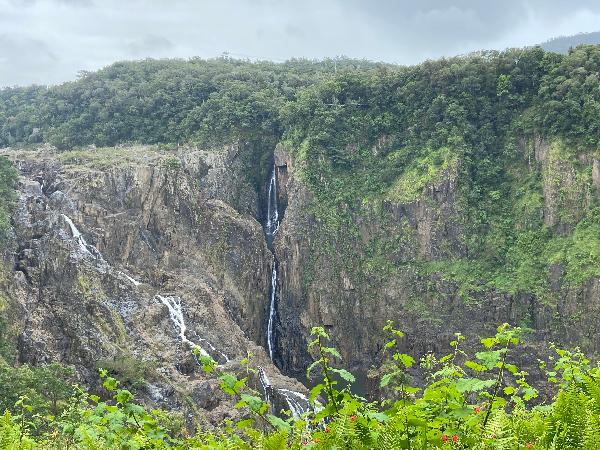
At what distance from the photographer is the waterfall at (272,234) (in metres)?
41.9

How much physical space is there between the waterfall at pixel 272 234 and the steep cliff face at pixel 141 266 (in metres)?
0.89

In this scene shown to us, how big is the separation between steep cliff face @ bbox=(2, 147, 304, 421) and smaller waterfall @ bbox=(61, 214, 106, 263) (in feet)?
0.25

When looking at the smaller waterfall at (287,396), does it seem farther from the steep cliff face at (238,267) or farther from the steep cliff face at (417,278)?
the steep cliff face at (417,278)

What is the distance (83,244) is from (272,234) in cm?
1669

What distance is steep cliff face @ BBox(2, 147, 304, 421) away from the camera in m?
26.2

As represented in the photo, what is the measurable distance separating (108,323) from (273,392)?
8516mm

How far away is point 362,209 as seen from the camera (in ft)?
139

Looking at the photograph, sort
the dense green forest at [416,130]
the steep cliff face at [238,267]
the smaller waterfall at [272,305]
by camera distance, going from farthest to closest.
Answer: the smaller waterfall at [272,305] → the dense green forest at [416,130] → the steep cliff face at [238,267]

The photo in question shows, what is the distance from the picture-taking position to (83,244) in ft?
103

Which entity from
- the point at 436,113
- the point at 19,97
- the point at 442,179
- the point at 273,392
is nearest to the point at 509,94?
the point at 436,113

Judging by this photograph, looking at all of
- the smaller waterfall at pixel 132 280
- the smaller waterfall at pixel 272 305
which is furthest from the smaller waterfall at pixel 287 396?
the smaller waterfall at pixel 272 305

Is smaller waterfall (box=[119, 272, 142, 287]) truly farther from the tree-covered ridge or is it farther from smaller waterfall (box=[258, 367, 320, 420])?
the tree-covered ridge

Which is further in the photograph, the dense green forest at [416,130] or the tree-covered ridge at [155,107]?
the tree-covered ridge at [155,107]

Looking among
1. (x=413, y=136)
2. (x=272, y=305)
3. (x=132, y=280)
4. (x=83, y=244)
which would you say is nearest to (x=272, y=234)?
(x=272, y=305)
